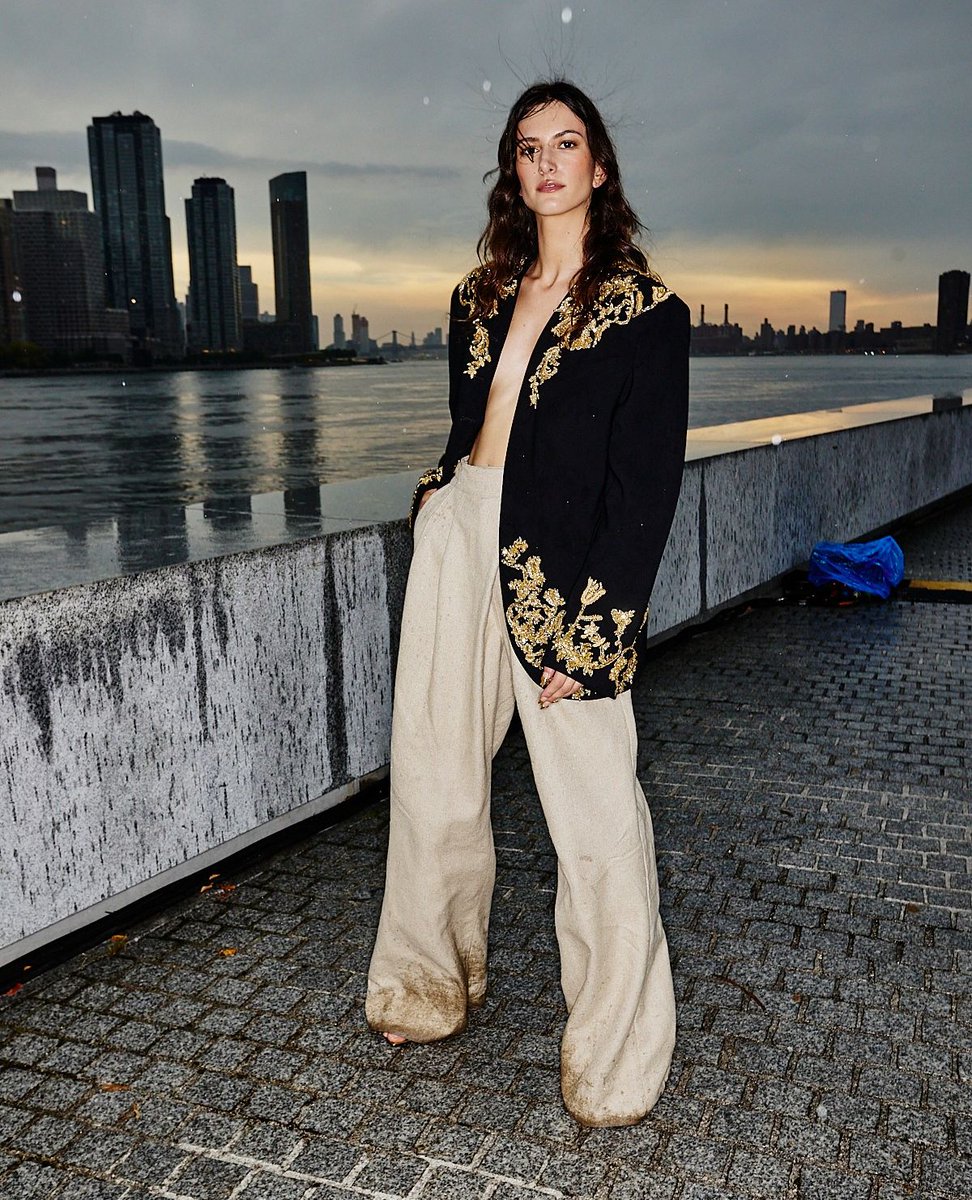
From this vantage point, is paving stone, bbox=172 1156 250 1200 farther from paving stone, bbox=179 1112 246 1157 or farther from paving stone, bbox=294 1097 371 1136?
paving stone, bbox=294 1097 371 1136

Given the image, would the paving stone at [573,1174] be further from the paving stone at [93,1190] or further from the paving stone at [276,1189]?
the paving stone at [93,1190]

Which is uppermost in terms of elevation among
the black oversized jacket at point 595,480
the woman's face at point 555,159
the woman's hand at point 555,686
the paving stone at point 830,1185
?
the woman's face at point 555,159

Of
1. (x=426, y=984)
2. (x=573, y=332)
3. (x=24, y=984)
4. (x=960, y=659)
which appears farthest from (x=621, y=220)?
(x=960, y=659)

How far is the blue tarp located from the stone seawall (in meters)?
4.07

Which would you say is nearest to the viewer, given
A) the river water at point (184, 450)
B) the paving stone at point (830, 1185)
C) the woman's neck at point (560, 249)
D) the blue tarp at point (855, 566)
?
the paving stone at point (830, 1185)

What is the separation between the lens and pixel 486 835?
305cm

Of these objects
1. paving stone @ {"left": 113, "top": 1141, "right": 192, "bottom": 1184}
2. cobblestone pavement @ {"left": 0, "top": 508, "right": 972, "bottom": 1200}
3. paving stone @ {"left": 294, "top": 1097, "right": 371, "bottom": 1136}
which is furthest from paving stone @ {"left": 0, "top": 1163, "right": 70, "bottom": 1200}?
paving stone @ {"left": 294, "top": 1097, "right": 371, "bottom": 1136}

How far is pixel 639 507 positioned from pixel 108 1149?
1.81 meters

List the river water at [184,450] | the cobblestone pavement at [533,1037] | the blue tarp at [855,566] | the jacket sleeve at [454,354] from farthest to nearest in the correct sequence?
the river water at [184,450] → the blue tarp at [855,566] → the jacket sleeve at [454,354] → the cobblestone pavement at [533,1037]

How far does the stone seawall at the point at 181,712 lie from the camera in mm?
3234

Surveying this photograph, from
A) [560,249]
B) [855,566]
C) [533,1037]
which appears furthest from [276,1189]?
[855,566]

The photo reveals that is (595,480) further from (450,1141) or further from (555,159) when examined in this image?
(450,1141)

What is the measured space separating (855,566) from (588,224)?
6.01 m

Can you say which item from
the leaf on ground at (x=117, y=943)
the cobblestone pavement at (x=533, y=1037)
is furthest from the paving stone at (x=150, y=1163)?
the leaf on ground at (x=117, y=943)
